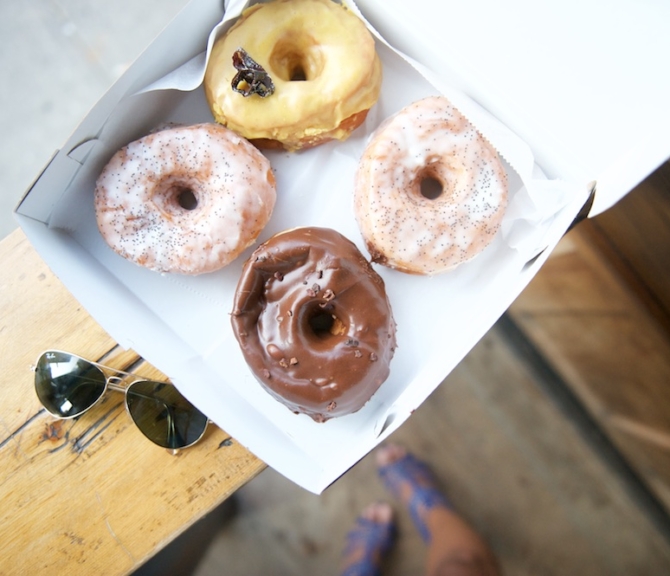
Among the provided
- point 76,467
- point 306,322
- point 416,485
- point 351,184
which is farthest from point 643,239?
point 76,467

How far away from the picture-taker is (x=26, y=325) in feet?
4.29

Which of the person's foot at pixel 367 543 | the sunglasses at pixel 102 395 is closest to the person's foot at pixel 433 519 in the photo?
the person's foot at pixel 367 543

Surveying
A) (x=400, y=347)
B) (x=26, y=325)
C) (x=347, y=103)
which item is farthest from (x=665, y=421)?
(x=26, y=325)

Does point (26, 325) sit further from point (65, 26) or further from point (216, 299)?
point (65, 26)

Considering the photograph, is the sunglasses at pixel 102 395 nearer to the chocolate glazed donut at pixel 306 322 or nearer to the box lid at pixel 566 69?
the chocolate glazed donut at pixel 306 322

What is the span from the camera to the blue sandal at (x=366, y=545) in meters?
2.13

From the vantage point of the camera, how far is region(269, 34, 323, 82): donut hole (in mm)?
1344

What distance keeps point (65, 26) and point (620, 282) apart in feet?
7.19

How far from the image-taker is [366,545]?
2133 millimetres

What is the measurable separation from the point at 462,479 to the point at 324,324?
1226 mm

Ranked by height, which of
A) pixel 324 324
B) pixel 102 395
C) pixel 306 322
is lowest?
pixel 324 324

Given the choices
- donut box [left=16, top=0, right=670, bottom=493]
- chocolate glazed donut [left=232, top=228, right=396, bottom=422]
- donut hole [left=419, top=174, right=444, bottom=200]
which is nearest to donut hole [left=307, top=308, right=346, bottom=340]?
chocolate glazed donut [left=232, top=228, right=396, bottom=422]

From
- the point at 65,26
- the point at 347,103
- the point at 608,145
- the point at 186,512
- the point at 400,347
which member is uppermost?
the point at 65,26

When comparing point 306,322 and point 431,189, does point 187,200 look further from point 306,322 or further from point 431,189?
point 431,189
